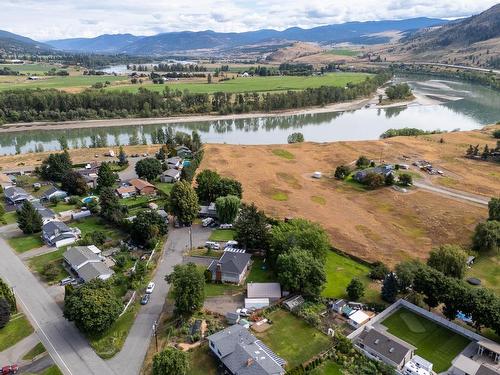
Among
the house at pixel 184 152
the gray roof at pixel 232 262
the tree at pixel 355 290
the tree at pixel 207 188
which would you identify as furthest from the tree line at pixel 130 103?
the tree at pixel 355 290

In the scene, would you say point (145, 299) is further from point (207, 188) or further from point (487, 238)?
point (487, 238)

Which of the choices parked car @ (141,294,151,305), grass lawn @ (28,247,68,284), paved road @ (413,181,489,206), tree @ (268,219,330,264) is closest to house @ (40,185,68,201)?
grass lawn @ (28,247,68,284)

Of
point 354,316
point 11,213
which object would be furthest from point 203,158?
point 354,316

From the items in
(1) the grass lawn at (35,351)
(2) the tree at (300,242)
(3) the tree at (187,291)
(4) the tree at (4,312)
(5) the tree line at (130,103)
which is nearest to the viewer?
(1) the grass lawn at (35,351)

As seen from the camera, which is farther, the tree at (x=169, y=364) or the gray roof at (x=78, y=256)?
the gray roof at (x=78, y=256)

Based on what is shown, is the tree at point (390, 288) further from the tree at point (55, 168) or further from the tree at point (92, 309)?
the tree at point (55, 168)

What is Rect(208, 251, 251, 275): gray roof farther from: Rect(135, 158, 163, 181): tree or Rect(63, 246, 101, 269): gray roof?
Rect(135, 158, 163, 181): tree

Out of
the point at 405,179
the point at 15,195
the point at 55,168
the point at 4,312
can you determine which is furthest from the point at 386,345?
the point at 55,168
